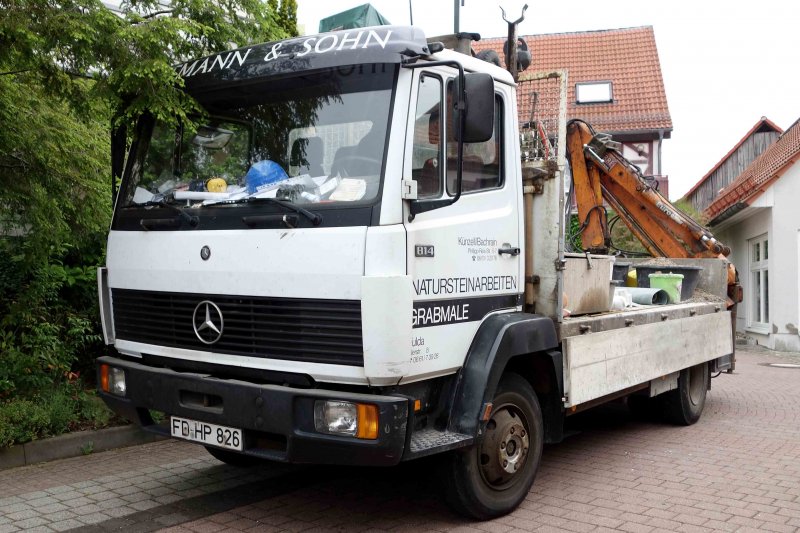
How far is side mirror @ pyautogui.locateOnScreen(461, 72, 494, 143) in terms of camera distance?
4195mm

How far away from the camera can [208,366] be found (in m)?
4.52

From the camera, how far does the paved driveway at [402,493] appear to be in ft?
15.6

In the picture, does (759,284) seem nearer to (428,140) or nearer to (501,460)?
(501,460)

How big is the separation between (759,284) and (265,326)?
16.9 metres

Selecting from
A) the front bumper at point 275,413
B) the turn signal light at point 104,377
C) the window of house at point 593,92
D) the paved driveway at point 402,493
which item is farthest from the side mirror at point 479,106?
the window of house at point 593,92

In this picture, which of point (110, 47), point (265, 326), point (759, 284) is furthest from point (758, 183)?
point (265, 326)

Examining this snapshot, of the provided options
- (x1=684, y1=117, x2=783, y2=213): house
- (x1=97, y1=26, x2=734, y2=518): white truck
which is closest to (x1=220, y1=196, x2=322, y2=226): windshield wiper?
(x1=97, y1=26, x2=734, y2=518): white truck

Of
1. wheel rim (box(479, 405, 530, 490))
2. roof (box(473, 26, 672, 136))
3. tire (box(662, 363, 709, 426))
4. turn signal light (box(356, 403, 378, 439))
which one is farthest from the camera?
roof (box(473, 26, 672, 136))

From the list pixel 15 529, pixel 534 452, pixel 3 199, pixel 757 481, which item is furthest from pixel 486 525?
pixel 3 199

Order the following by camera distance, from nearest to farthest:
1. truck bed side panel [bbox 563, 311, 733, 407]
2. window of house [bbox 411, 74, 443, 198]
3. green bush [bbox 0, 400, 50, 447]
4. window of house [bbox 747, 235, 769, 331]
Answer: window of house [bbox 411, 74, 443, 198], truck bed side panel [bbox 563, 311, 733, 407], green bush [bbox 0, 400, 50, 447], window of house [bbox 747, 235, 769, 331]

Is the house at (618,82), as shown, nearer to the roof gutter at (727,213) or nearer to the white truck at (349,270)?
the roof gutter at (727,213)

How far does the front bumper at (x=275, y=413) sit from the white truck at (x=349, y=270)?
11 mm

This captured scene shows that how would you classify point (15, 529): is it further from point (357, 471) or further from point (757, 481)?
point (757, 481)

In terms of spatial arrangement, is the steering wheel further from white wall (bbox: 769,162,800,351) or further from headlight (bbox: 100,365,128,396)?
white wall (bbox: 769,162,800,351)
